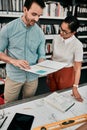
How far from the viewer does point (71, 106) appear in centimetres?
133

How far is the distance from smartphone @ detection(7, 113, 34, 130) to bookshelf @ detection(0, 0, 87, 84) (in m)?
2.12

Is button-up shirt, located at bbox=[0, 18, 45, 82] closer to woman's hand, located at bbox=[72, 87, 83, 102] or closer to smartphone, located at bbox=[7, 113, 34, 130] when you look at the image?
woman's hand, located at bbox=[72, 87, 83, 102]

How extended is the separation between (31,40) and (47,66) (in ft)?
0.94

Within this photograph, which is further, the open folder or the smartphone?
the open folder

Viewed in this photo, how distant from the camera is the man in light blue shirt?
1.45 meters

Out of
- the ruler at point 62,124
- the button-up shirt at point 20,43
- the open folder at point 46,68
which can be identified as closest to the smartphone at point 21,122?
the ruler at point 62,124

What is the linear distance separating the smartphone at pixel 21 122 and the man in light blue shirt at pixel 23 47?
1.26 feet

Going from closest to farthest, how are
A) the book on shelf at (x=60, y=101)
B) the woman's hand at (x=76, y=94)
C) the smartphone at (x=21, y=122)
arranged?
the smartphone at (x=21, y=122) < the book on shelf at (x=60, y=101) < the woman's hand at (x=76, y=94)

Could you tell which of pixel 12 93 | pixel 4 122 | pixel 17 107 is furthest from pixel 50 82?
pixel 4 122

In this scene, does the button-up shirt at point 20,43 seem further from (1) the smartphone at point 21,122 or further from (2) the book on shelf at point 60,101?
(1) the smartphone at point 21,122

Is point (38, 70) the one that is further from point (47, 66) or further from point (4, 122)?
point (4, 122)

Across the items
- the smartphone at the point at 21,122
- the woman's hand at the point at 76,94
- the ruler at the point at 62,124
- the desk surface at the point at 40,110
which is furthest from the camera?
the woman's hand at the point at 76,94

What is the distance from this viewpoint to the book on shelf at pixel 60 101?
1.29m

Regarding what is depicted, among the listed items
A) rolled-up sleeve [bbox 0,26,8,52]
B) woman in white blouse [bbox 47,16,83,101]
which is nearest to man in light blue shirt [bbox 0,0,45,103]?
rolled-up sleeve [bbox 0,26,8,52]
